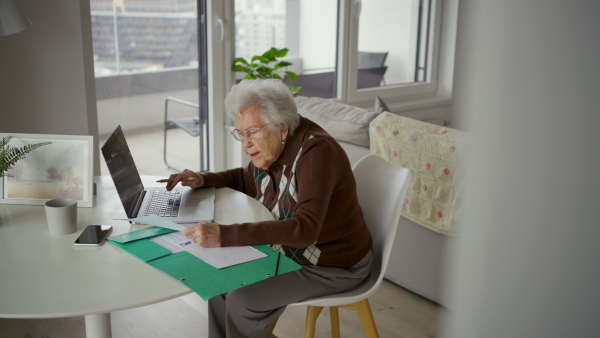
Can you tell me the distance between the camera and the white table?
114 centimetres

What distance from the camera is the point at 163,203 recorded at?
176 cm

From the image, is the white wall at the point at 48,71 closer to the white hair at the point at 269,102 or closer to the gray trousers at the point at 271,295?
the white hair at the point at 269,102

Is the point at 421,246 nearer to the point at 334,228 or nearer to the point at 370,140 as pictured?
the point at 370,140

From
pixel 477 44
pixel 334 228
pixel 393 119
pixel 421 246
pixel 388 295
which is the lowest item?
pixel 388 295

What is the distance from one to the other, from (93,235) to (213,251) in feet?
1.13

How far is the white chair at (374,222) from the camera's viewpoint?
1.67 m

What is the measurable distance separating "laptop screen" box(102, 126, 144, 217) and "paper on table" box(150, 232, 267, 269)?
0.71 ft

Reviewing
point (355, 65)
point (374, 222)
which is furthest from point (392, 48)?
point (374, 222)

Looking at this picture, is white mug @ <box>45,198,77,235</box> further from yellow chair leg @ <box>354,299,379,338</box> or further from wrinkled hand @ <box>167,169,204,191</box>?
yellow chair leg @ <box>354,299,379,338</box>

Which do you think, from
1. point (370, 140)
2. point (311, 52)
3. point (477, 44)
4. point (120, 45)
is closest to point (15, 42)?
point (120, 45)

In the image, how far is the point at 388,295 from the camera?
8.50 ft

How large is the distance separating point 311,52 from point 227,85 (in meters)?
0.80

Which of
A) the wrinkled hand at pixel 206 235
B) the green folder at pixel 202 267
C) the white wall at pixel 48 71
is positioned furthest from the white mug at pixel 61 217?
the white wall at pixel 48 71

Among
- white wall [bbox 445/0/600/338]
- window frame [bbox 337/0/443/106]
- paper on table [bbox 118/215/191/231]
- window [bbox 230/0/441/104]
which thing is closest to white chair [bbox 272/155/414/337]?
paper on table [bbox 118/215/191/231]
